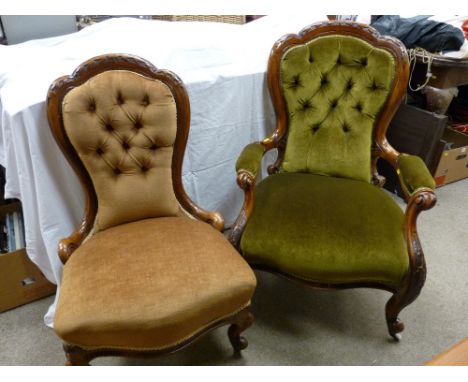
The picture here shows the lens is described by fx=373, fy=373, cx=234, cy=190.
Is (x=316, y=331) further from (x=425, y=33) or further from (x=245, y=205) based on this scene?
(x=425, y=33)

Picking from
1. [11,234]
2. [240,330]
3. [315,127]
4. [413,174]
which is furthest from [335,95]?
[11,234]

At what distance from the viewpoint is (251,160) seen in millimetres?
1232

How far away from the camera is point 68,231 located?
1229mm

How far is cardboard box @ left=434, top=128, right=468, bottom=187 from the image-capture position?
6.73 ft

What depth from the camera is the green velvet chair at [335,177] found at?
1069mm

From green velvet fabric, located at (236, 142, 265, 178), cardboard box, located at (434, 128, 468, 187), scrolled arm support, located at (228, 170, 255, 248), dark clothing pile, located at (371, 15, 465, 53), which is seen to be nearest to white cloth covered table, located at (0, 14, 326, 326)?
green velvet fabric, located at (236, 142, 265, 178)

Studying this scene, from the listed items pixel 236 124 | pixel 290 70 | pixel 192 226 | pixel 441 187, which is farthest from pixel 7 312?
pixel 441 187

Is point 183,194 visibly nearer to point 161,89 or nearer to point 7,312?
point 161,89

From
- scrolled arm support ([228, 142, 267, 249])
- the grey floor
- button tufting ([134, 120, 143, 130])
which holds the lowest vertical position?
the grey floor

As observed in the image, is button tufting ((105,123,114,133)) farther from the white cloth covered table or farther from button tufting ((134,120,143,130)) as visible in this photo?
the white cloth covered table

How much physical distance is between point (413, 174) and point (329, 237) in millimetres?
340

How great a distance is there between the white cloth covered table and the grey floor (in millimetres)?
144

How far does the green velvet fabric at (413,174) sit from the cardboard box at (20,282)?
127cm

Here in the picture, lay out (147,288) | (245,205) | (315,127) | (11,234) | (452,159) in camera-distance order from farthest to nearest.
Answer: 1. (452,159)
2. (315,127)
3. (11,234)
4. (245,205)
5. (147,288)
